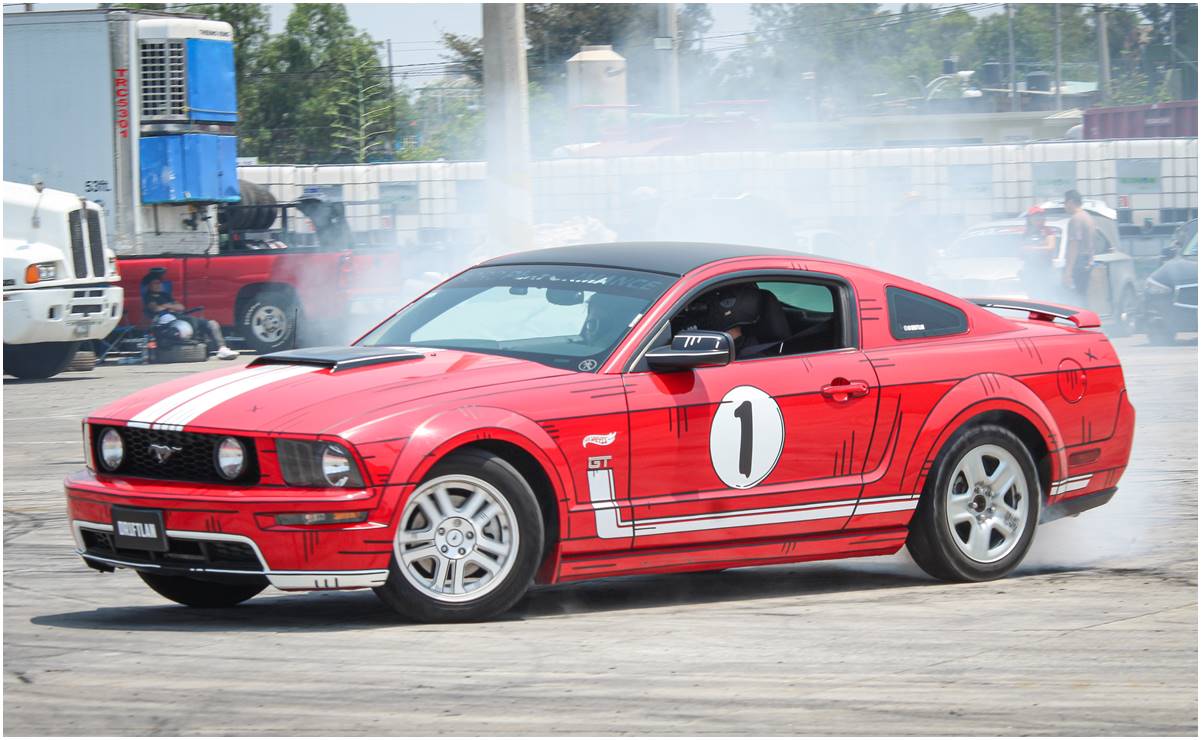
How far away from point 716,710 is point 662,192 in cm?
2598

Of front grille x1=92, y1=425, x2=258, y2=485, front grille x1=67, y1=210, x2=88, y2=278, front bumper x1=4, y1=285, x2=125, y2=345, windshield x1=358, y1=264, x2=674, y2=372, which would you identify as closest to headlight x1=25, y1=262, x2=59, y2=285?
front bumper x1=4, y1=285, x2=125, y2=345

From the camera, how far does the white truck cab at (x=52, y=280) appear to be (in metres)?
18.8

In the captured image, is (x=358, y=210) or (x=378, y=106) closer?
(x=358, y=210)

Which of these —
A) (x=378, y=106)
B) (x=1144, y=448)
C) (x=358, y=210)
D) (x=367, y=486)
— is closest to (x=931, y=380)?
(x=367, y=486)

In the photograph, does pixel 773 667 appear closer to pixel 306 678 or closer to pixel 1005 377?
pixel 306 678

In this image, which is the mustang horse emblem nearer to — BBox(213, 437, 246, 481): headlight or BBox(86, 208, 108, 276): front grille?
BBox(213, 437, 246, 481): headlight

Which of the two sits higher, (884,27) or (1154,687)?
(884,27)

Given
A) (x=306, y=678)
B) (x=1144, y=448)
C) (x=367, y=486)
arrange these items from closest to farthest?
(x=306, y=678), (x=367, y=486), (x=1144, y=448)

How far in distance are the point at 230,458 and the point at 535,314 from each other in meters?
1.52

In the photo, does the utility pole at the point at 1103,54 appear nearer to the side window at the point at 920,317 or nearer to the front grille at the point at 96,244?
the front grille at the point at 96,244

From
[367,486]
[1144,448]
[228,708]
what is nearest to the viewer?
[228,708]

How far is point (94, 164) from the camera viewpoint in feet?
78.2

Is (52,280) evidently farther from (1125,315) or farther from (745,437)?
(745,437)

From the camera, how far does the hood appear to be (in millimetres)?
5883
